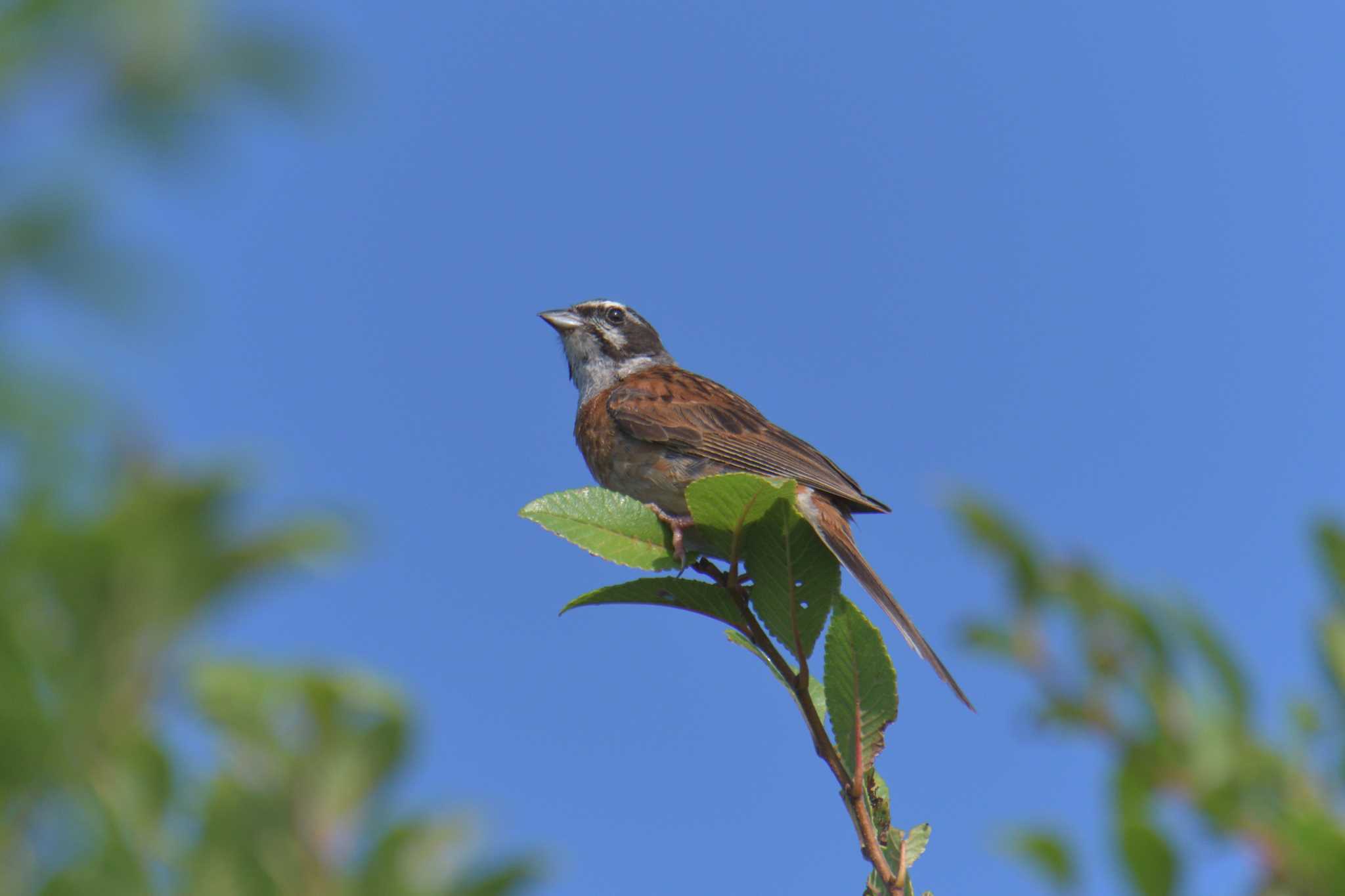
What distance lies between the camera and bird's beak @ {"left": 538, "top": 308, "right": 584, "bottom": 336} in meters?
8.75

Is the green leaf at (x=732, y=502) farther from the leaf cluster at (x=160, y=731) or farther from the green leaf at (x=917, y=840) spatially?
the leaf cluster at (x=160, y=731)

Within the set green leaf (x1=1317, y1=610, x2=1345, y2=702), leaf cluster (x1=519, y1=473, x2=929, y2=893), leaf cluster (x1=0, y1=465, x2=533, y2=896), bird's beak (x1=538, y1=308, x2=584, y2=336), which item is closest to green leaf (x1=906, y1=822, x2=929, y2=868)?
leaf cluster (x1=519, y1=473, x2=929, y2=893)

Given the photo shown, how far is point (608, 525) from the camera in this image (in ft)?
12.7

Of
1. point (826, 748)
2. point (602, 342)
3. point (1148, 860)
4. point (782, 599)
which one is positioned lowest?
point (1148, 860)

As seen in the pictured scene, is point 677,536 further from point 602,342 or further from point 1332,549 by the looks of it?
point 602,342

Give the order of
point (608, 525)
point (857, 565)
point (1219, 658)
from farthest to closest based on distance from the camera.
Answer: point (857, 565) → point (608, 525) → point (1219, 658)

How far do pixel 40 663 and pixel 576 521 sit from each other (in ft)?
9.94

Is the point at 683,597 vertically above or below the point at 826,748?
above

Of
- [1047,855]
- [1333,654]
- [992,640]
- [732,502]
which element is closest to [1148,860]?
[1047,855]

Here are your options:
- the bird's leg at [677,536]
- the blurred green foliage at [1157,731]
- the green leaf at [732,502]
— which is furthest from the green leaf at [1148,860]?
the bird's leg at [677,536]

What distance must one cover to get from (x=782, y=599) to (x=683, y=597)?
0.98 ft

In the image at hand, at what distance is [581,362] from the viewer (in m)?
8.55

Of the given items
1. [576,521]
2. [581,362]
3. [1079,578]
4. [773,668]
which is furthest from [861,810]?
[581,362]

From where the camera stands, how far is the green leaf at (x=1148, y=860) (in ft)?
3.58
